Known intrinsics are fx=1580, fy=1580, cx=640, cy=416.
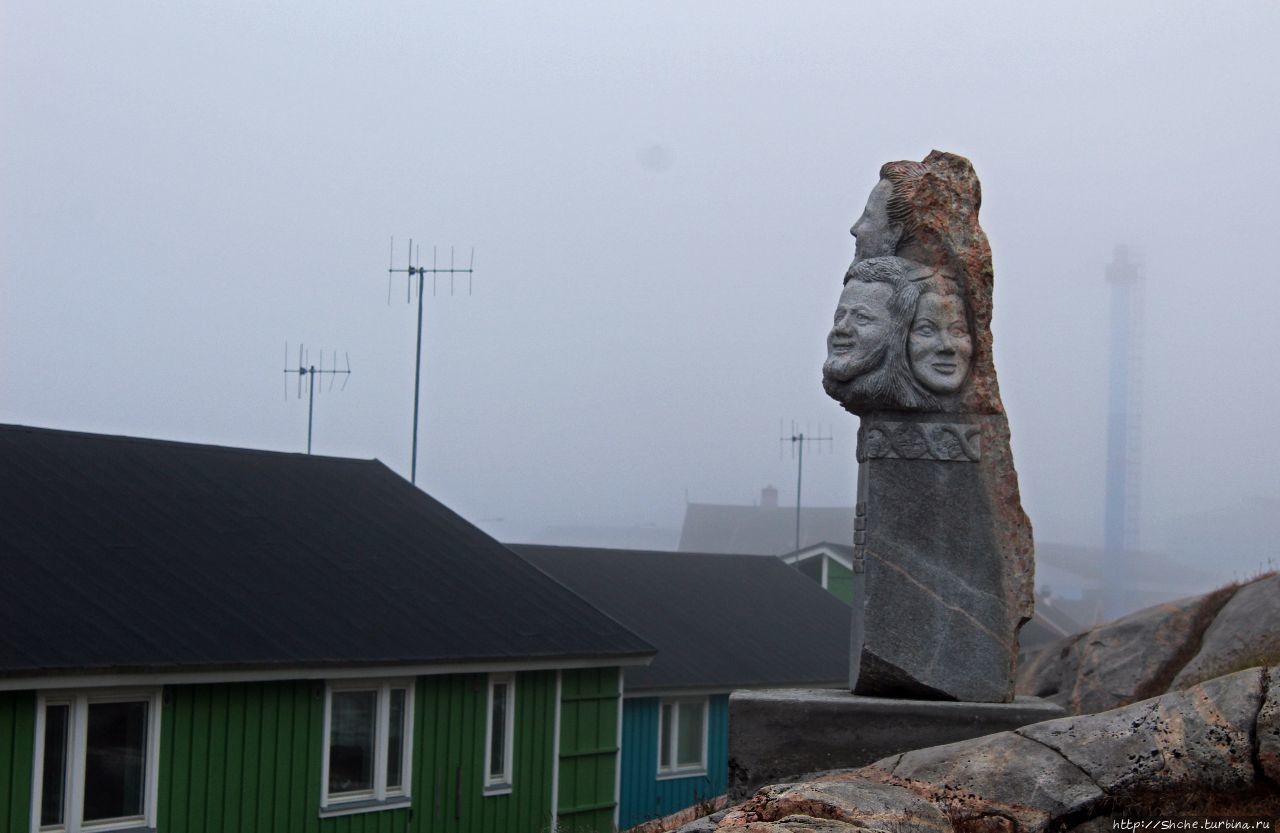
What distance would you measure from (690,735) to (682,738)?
20 cm

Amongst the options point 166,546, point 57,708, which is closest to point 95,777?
point 57,708

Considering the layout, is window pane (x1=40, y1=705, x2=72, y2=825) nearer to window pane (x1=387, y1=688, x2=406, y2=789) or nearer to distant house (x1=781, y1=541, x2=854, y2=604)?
window pane (x1=387, y1=688, x2=406, y2=789)

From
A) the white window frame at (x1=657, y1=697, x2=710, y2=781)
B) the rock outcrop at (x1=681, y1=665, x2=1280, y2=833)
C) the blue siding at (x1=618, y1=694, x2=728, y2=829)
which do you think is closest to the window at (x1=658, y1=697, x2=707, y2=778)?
the white window frame at (x1=657, y1=697, x2=710, y2=781)

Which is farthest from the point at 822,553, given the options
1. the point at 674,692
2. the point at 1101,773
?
the point at 1101,773

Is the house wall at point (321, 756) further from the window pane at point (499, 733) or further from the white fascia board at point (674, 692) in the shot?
the white fascia board at point (674, 692)

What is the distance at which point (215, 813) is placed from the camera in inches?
593

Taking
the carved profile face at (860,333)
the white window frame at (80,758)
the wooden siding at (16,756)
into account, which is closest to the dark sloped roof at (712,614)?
the white window frame at (80,758)

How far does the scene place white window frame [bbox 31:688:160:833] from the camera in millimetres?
13375

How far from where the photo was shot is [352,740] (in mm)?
16594

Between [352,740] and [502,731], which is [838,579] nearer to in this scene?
[502,731]

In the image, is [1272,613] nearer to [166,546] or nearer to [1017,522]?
[1017,522]

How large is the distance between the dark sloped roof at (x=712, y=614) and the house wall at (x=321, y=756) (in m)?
2.49

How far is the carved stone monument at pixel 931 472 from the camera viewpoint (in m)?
9.00

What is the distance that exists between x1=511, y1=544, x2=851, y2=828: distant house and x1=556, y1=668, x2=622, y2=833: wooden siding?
930 millimetres
